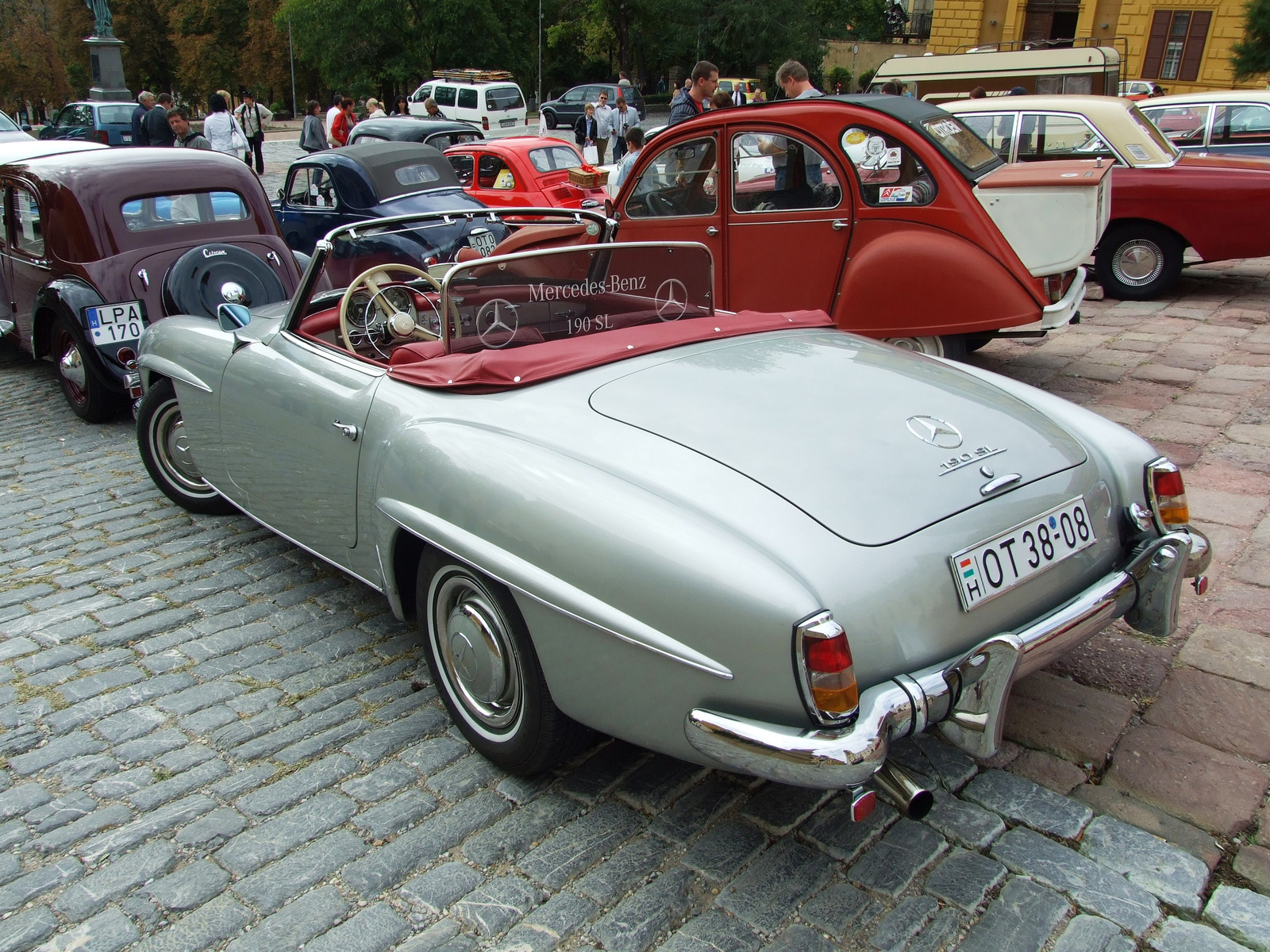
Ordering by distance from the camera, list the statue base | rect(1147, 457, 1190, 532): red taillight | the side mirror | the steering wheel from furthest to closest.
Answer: the statue base < the side mirror < the steering wheel < rect(1147, 457, 1190, 532): red taillight

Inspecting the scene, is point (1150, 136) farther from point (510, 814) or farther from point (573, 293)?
point (510, 814)

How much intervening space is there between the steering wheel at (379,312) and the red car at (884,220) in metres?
2.43

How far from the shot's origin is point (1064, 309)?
5.69 meters

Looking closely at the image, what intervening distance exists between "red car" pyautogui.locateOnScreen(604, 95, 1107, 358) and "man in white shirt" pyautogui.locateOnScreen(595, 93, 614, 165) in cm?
1347

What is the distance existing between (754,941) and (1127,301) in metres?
8.05

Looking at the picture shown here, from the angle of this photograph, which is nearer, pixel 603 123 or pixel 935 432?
pixel 935 432

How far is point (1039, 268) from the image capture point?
18.4 feet

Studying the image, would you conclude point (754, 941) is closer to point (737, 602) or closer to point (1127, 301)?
point (737, 602)

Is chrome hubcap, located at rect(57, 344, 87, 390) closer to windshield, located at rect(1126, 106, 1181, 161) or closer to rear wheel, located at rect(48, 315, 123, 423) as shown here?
rear wheel, located at rect(48, 315, 123, 423)

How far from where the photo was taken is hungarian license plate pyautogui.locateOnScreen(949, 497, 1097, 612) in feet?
7.41

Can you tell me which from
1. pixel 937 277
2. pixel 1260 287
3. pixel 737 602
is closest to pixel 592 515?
pixel 737 602

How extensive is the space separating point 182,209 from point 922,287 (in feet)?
15.6

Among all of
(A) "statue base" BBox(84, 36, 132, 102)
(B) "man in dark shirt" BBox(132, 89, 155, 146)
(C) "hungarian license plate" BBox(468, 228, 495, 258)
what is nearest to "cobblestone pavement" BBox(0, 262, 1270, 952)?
(C) "hungarian license plate" BBox(468, 228, 495, 258)

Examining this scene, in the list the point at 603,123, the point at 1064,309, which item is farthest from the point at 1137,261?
the point at 603,123
